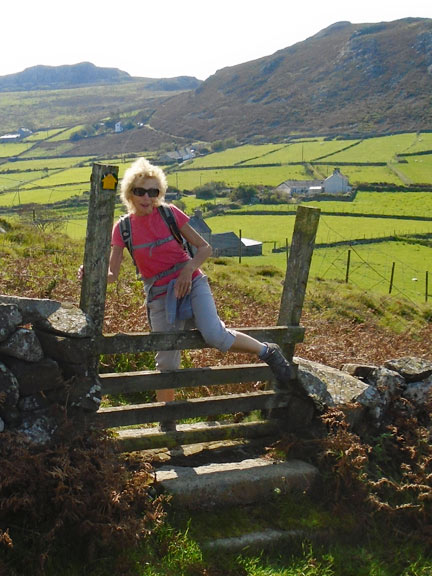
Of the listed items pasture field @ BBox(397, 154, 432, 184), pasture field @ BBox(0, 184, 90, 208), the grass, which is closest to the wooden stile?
the grass

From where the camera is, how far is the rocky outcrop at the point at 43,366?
439 centimetres

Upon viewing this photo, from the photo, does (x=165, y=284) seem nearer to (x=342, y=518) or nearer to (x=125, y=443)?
(x=125, y=443)

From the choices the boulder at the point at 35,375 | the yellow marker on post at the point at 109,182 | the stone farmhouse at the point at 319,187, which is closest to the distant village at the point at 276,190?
the stone farmhouse at the point at 319,187

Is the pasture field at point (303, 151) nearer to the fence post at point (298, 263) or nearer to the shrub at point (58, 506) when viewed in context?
the fence post at point (298, 263)

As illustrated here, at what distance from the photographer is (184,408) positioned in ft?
18.3

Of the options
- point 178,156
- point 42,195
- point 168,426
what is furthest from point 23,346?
point 178,156

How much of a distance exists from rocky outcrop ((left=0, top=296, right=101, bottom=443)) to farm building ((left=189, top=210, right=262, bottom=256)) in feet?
142

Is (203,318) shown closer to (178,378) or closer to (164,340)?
(164,340)

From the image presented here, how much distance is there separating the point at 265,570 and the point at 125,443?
159cm

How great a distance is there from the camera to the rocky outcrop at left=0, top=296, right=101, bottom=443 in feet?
14.4

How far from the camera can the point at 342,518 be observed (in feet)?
16.9

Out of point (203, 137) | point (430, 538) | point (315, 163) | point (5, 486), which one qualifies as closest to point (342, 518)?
point (430, 538)

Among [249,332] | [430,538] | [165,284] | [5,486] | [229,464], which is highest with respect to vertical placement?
[165,284]

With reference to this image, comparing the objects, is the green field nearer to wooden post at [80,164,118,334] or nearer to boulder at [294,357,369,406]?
boulder at [294,357,369,406]
